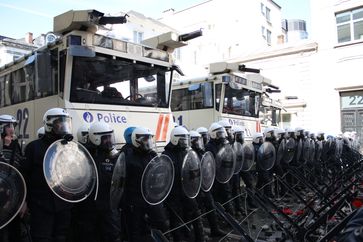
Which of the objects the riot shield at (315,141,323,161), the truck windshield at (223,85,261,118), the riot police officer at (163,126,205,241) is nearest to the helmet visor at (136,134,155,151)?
the riot police officer at (163,126,205,241)

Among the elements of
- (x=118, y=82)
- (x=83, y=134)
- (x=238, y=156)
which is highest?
(x=118, y=82)

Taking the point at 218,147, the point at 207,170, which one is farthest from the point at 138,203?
the point at 218,147

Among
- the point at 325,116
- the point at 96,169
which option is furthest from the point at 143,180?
the point at 325,116

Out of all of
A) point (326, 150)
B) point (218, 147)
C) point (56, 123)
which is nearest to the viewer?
point (56, 123)

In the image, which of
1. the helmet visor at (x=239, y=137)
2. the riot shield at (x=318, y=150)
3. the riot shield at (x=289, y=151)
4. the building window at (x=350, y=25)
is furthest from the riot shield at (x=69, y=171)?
the building window at (x=350, y=25)

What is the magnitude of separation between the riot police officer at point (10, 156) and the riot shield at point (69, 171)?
40 centimetres

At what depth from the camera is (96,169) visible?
4156mm

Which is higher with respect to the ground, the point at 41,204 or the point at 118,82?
the point at 118,82

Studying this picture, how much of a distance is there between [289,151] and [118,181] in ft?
18.8

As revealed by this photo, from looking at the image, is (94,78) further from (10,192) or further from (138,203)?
(10,192)

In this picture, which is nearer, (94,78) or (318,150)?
(94,78)

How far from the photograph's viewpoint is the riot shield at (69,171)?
374 centimetres

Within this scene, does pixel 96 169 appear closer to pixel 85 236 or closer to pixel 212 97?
pixel 85 236

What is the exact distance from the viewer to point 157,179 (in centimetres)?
463
